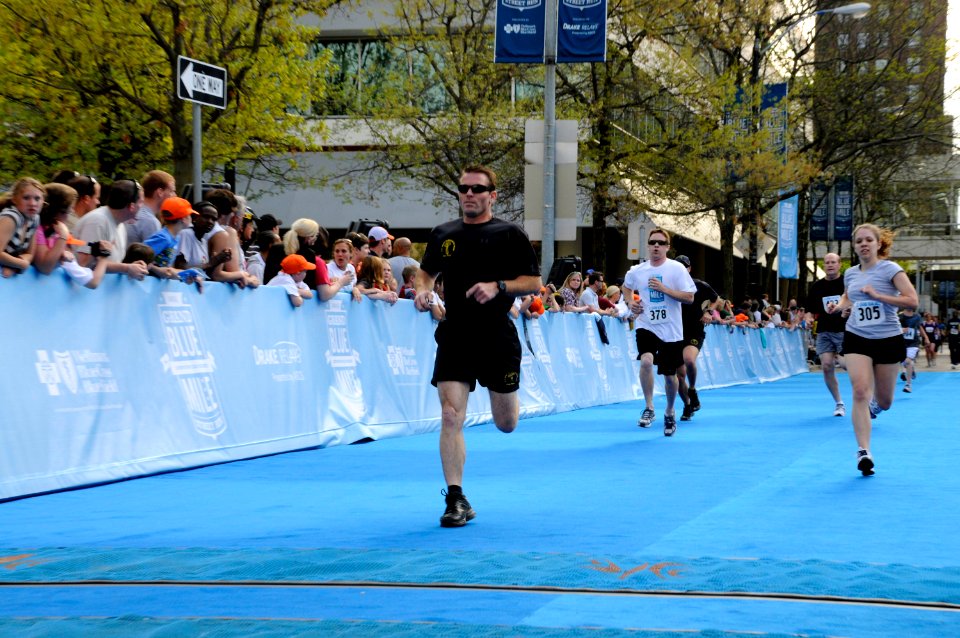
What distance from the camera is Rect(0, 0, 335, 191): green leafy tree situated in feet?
74.0

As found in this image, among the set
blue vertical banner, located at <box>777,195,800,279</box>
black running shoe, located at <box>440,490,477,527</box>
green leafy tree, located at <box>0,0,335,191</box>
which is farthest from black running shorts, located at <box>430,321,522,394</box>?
blue vertical banner, located at <box>777,195,800,279</box>

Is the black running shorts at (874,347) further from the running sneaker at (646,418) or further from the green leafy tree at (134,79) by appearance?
the green leafy tree at (134,79)

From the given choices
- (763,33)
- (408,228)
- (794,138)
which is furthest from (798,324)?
(408,228)

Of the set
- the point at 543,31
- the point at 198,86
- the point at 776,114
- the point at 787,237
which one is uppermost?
the point at 776,114

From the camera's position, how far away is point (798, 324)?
133 feet

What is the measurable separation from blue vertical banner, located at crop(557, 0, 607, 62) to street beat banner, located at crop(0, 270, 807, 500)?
4.90 meters

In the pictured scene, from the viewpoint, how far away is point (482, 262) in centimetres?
731

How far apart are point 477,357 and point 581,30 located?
36.4 feet

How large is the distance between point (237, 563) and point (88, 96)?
67.7 ft

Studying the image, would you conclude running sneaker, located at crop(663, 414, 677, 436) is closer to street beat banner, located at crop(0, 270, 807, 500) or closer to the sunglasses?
street beat banner, located at crop(0, 270, 807, 500)

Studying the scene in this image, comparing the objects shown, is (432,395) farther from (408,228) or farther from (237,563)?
(408,228)

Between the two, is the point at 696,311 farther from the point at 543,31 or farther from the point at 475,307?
the point at 475,307

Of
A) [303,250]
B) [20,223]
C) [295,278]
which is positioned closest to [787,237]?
[303,250]

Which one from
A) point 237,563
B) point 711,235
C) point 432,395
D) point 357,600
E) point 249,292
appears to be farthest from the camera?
point 711,235
